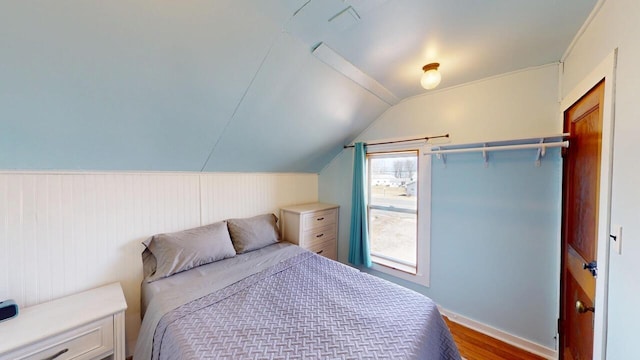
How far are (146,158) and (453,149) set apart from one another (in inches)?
→ 102

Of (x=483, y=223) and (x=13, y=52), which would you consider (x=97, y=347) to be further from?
(x=483, y=223)

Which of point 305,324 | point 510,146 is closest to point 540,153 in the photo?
point 510,146

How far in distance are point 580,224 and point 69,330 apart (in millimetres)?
3065

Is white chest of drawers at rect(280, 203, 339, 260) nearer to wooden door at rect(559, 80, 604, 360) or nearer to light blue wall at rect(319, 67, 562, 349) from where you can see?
light blue wall at rect(319, 67, 562, 349)

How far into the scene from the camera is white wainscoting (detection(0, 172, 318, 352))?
1.36 metres

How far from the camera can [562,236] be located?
1.68 meters

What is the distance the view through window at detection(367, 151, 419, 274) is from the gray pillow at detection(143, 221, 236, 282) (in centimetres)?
176

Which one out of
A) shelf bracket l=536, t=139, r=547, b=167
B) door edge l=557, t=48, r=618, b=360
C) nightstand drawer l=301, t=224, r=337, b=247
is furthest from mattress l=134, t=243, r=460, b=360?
shelf bracket l=536, t=139, r=547, b=167

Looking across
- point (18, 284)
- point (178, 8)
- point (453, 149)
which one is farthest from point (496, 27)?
point (18, 284)

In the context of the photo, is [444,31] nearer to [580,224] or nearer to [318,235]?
[580,224]

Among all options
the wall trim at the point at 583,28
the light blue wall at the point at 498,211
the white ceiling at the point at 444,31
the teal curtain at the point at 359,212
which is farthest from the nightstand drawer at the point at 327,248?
the wall trim at the point at 583,28

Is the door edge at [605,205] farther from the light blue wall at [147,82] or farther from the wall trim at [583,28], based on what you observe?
the light blue wall at [147,82]

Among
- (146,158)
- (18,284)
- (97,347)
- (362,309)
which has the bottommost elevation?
(97,347)

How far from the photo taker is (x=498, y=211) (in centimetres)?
195
